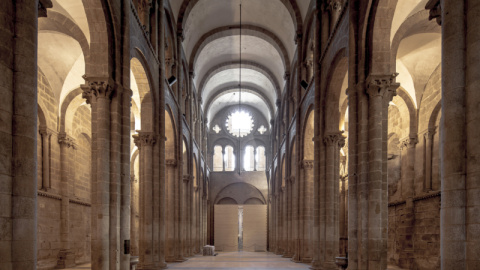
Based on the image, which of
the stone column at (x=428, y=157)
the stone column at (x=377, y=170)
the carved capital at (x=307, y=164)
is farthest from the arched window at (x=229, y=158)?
the stone column at (x=377, y=170)

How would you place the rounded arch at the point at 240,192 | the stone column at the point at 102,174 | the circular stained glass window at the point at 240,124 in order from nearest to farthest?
the stone column at the point at 102,174 < the rounded arch at the point at 240,192 < the circular stained glass window at the point at 240,124

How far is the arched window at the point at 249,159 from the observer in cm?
4784

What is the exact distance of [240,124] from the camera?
48.7 meters

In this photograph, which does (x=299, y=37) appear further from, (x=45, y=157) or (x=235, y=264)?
(x=45, y=157)

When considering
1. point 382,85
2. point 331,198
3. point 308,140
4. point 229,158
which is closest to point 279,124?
point 308,140

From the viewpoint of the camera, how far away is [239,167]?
46625 mm

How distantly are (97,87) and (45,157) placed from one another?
9.59m

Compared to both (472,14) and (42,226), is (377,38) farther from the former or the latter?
(42,226)

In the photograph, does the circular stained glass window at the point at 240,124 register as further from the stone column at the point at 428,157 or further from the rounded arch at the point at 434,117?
the rounded arch at the point at 434,117

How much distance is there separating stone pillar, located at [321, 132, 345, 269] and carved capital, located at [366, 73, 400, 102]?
17.9 ft

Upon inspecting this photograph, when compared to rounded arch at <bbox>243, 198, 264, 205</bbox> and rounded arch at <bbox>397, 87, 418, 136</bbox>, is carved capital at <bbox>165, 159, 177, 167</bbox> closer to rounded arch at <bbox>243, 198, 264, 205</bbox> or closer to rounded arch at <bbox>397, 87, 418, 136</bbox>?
rounded arch at <bbox>397, 87, 418, 136</bbox>

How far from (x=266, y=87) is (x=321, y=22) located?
21.7 metres

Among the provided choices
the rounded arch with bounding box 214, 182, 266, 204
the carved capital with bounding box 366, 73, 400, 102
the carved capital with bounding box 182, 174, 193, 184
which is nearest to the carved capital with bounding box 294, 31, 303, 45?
the carved capital with bounding box 182, 174, 193, 184

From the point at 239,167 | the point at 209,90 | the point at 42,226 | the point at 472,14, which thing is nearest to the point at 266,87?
the point at 209,90
